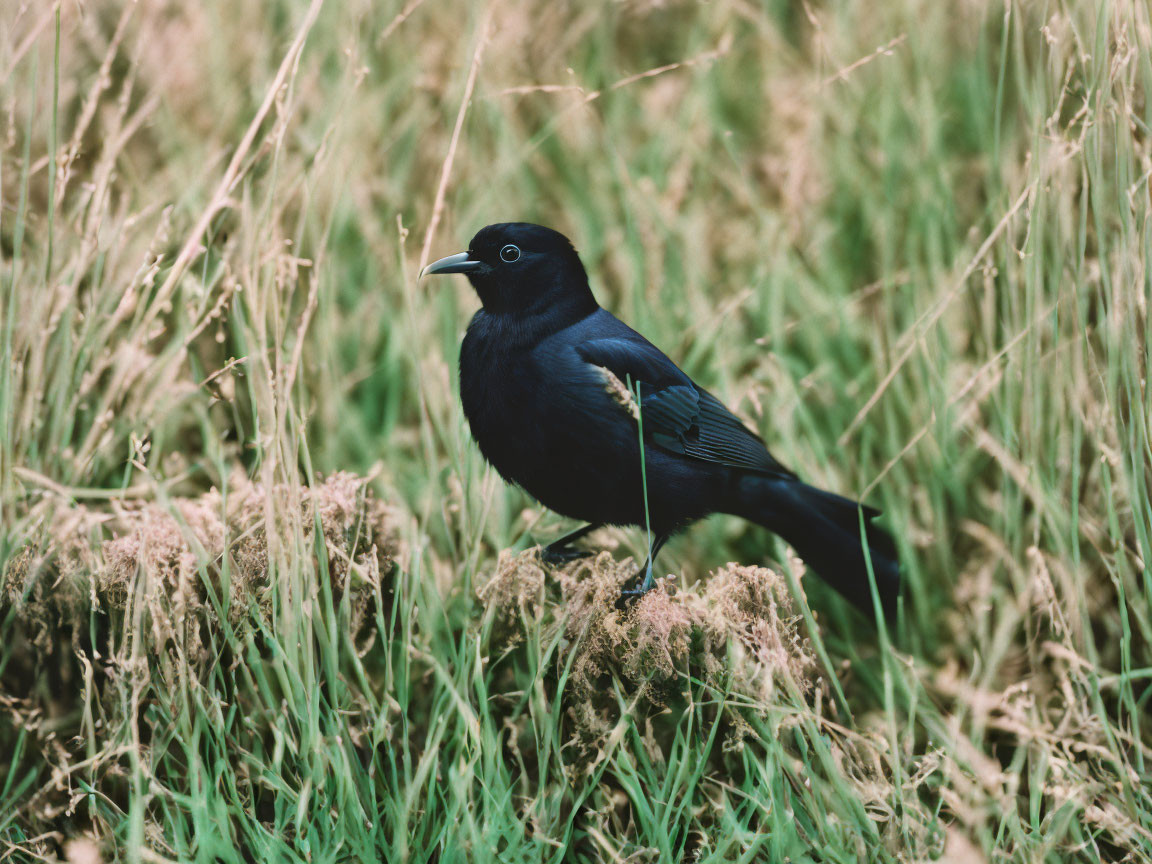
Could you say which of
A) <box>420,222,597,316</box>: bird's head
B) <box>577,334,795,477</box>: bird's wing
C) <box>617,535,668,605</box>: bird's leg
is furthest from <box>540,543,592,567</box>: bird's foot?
<box>420,222,597,316</box>: bird's head

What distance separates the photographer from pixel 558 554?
3.02 m

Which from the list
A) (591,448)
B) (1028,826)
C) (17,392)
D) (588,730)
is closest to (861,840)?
(1028,826)

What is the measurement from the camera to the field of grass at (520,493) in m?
2.41

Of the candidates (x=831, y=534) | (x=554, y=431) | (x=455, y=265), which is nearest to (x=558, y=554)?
(x=554, y=431)

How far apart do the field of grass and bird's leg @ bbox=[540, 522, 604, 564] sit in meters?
0.08

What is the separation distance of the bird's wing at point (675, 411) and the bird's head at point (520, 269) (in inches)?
7.5

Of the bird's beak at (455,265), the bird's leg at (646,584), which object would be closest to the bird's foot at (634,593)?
the bird's leg at (646,584)

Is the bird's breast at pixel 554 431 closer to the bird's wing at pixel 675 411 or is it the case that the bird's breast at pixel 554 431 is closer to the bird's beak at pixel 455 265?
Answer: the bird's wing at pixel 675 411

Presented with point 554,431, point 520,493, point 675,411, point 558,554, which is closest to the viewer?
point 554,431

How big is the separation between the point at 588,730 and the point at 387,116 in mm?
2612

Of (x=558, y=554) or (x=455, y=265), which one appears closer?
(x=455, y=265)

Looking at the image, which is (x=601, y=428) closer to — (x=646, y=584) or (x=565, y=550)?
(x=646, y=584)

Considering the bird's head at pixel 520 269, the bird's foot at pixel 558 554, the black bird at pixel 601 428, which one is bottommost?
the bird's foot at pixel 558 554

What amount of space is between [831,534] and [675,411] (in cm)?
54
